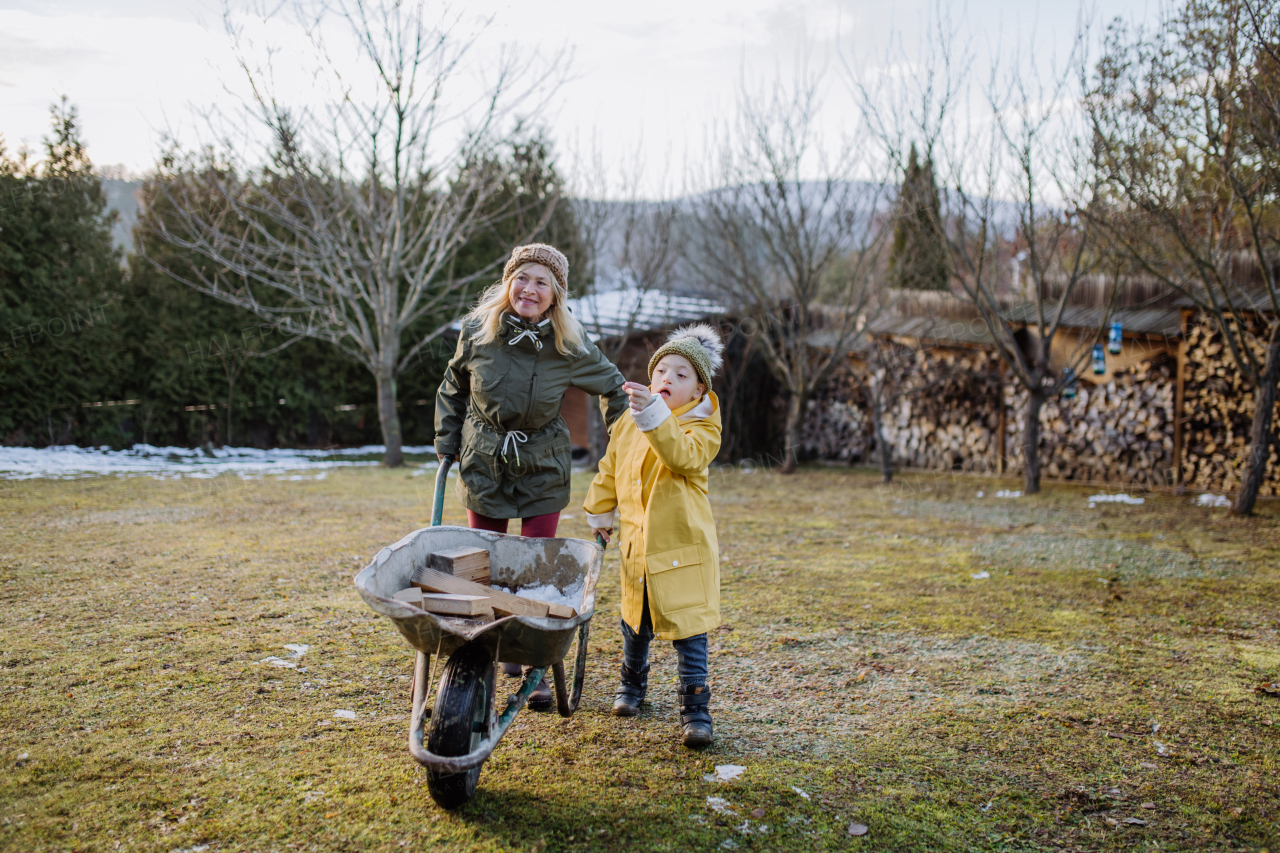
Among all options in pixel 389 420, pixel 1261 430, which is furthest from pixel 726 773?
pixel 389 420

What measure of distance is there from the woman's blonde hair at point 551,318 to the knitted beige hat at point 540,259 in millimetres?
15

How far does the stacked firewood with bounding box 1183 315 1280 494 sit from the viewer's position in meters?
8.45

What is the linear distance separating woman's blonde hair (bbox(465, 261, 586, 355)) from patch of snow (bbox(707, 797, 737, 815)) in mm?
1569

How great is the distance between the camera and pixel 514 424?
9.85ft

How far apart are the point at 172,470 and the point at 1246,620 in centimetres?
1029

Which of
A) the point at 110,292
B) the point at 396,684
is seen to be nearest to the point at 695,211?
the point at 110,292

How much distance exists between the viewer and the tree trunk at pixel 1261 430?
Result: 23.1 feet

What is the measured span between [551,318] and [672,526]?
94 centimetres

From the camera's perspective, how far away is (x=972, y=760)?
2.58m

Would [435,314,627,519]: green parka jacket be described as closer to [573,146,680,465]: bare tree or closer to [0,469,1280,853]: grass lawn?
[0,469,1280,853]: grass lawn

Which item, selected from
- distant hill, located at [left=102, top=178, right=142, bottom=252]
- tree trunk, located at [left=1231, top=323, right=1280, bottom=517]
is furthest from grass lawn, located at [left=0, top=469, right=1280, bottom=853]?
distant hill, located at [left=102, top=178, right=142, bottom=252]

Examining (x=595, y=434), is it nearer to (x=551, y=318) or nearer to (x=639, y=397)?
(x=551, y=318)

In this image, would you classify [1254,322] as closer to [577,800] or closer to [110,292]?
[577,800]

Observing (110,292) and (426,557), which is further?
(110,292)
